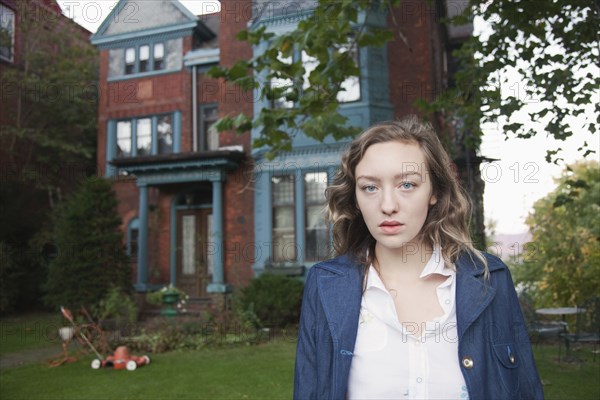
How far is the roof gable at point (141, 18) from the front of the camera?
51.6 ft

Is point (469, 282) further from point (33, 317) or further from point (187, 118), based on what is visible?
point (33, 317)

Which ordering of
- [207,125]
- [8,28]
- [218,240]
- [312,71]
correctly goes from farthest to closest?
[8,28]
[207,125]
[218,240]
[312,71]

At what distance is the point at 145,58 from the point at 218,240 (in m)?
6.50

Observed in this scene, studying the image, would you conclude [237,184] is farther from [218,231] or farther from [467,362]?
[467,362]

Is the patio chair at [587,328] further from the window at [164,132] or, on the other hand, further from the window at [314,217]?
the window at [164,132]

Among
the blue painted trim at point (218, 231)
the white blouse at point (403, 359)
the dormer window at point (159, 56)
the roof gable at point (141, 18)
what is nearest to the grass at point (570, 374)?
the white blouse at point (403, 359)

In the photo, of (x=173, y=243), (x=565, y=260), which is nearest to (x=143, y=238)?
(x=173, y=243)

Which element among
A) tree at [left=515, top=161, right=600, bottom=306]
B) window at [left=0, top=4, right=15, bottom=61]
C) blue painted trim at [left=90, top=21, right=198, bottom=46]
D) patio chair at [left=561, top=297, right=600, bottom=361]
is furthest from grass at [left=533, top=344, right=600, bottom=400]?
window at [left=0, top=4, right=15, bottom=61]

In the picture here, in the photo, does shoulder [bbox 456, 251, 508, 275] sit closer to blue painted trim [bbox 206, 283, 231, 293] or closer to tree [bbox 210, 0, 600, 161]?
tree [bbox 210, 0, 600, 161]

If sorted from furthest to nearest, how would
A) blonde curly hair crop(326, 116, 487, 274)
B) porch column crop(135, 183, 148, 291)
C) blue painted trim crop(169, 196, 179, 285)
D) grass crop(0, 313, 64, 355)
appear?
blue painted trim crop(169, 196, 179, 285) → porch column crop(135, 183, 148, 291) → grass crop(0, 313, 64, 355) → blonde curly hair crop(326, 116, 487, 274)

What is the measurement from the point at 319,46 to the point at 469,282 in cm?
411

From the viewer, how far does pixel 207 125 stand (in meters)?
15.3

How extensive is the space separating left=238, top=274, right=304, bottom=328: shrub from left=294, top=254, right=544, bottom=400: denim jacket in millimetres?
8835

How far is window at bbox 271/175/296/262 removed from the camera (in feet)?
42.9
